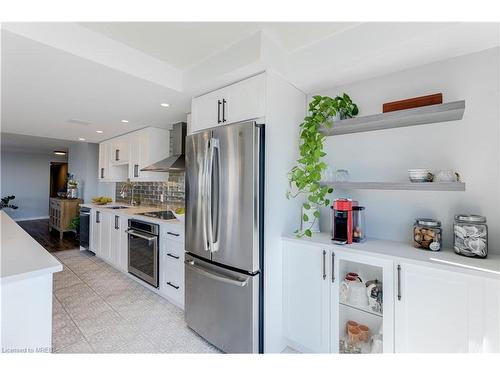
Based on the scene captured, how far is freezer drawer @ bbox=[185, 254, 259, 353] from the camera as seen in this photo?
173 cm

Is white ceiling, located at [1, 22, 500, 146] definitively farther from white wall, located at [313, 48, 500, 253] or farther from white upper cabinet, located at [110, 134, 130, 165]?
white upper cabinet, located at [110, 134, 130, 165]

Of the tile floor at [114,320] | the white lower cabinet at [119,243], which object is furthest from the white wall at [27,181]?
the white lower cabinet at [119,243]

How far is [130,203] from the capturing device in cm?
469

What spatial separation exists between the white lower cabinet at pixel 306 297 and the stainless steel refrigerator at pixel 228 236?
25 cm

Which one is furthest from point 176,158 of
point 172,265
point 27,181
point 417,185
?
point 27,181

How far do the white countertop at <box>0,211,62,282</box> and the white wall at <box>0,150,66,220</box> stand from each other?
352 inches

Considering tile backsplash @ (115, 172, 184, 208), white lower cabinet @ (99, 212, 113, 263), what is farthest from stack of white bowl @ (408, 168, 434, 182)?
white lower cabinet @ (99, 212, 113, 263)

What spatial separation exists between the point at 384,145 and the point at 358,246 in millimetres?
842

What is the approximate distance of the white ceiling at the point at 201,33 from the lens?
1.64 meters

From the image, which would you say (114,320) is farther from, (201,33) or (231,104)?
(201,33)

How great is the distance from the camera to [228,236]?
1854 mm

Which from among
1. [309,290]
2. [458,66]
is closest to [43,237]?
[309,290]

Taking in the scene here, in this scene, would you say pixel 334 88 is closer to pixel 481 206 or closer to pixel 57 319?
pixel 481 206

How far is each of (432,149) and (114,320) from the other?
303 centimetres
